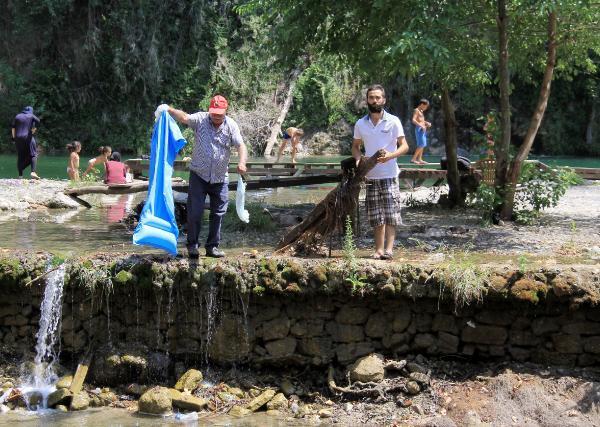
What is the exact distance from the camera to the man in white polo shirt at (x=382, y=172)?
26.3 ft

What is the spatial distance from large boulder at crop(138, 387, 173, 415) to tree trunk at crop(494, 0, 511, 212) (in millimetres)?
6137

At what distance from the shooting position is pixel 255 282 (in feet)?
25.1

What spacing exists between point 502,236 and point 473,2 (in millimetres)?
3359

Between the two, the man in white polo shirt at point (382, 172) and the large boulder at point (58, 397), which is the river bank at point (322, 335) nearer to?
the large boulder at point (58, 397)

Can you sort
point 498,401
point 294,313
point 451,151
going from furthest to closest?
point 451,151 → point 294,313 → point 498,401

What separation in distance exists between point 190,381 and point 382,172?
9.57 feet

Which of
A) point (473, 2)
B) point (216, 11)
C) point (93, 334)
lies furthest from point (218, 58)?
point (93, 334)

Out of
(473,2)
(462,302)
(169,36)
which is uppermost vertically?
(169,36)

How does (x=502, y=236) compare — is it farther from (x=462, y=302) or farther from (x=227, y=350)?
(x=227, y=350)

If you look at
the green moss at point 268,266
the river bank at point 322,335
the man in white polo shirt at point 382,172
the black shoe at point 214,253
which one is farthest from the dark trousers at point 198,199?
the man in white polo shirt at point 382,172

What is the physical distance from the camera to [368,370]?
734cm

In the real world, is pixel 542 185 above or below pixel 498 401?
above

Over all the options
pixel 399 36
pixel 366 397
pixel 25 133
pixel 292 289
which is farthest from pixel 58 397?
pixel 25 133

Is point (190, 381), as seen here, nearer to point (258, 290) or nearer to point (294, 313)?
point (258, 290)
